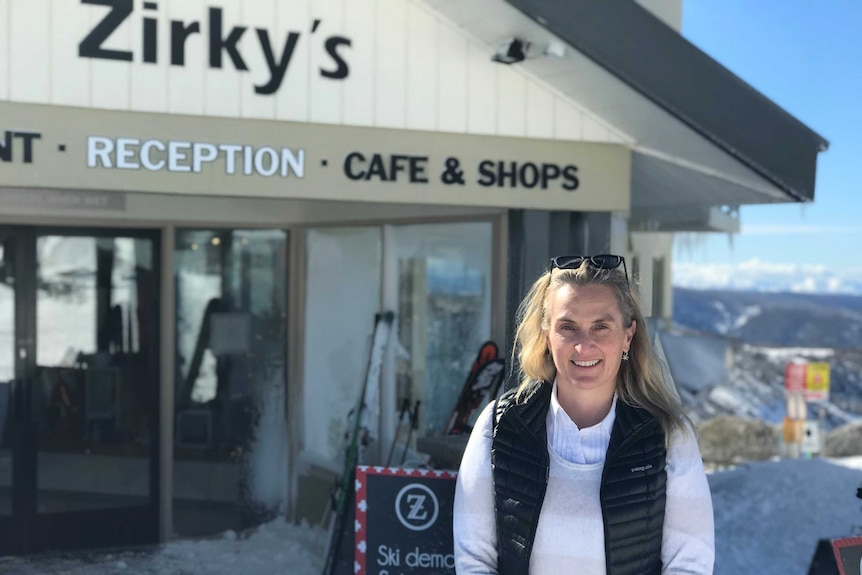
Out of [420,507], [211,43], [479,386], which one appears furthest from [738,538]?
[211,43]

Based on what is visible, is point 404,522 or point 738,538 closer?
point 404,522

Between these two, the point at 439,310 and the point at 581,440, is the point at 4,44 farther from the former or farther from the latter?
the point at 581,440

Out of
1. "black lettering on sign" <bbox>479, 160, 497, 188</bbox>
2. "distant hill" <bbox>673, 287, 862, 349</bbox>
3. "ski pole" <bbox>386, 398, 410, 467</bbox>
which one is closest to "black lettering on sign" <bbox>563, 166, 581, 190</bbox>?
"black lettering on sign" <bbox>479, 160, 497, 188</bbox>

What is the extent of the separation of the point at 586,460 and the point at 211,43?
290 cm

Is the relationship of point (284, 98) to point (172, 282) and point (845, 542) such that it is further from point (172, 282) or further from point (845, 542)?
point (845, 542)

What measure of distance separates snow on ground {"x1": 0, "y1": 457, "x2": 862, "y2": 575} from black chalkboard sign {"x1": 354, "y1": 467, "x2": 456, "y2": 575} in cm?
169

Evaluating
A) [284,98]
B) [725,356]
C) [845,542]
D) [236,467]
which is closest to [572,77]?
[284,98]

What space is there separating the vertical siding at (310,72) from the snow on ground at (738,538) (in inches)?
121

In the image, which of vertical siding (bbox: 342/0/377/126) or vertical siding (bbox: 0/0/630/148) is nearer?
vertical siding (bbox: 0/0/630/148)

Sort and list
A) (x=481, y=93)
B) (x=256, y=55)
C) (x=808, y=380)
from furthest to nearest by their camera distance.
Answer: (x=808, y=380) → (x=481, y=93) → (x=256, y=55)

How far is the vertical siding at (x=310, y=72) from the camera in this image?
406cm

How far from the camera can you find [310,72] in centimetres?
443

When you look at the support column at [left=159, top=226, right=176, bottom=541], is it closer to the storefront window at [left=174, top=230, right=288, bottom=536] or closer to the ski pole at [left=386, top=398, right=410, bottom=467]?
the storefront window at [left=174, top=230, right=288, bottom=536]

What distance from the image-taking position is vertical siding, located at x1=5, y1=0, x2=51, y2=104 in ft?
13.1
